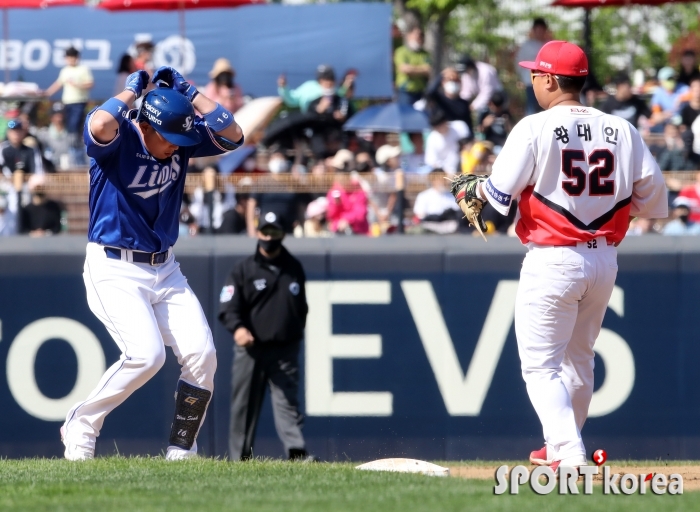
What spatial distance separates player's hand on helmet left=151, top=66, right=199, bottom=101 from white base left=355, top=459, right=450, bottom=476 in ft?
7.97

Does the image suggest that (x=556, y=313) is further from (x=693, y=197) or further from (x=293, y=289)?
(x=693, y=197)

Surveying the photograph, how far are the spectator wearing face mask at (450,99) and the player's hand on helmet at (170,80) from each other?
7.58m

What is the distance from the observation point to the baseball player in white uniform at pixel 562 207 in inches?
226

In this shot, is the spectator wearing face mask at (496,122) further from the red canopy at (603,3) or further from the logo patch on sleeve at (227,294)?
the logo patch on sleeve at (227,294)

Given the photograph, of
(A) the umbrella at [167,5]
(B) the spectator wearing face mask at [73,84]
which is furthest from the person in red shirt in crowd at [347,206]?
(A) the umbrella at [167,5]

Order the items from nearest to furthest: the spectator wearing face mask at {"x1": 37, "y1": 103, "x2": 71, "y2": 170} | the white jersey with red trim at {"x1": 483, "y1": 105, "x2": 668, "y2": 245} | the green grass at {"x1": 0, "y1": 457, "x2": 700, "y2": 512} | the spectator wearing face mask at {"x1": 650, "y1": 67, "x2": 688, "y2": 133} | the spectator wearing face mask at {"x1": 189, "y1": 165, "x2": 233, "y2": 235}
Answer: the green grass at {"x1": 0, "y1": 457, "x2": 700, "y2": 512}, the white jersey with red trim at {"x1": 483, "y1": 105, "x2": 668, "y2": 245}, the spectator wearing face mask at {"x1": 189, "y1": 165, "x2": 233, "y2": 235}, the spectator wearing face mask at {"x1": 37, "y1": 103, "x2": 71, "y2": 170}, the spectator wearing face mask at {"x1": 650, "y1": 67, "x2": 688, "y2": 133}

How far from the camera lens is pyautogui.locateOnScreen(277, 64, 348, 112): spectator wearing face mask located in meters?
14.8

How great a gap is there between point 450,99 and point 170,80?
811 cm

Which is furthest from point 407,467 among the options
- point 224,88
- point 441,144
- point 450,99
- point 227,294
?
point 224,88

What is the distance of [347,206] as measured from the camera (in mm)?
10805

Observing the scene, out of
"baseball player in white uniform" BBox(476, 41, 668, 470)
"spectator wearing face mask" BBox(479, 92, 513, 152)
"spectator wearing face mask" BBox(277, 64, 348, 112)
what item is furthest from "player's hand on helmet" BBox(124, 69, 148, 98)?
"spectator wearing face mask" BBox(277, 64, 348, 112)

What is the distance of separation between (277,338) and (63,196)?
2.70m

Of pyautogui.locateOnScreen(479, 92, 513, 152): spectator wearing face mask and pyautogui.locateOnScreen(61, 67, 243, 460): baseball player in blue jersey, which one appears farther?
pyautogui.locateOnScreen(479, 92, 513, 152): spectator wearing face mask

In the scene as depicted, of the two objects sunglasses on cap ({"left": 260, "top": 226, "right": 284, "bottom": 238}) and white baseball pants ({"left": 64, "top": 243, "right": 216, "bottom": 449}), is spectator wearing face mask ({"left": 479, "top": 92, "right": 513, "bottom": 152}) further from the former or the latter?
white baseball pants ({"left": 64, "top": 243, "right": 216, "bottom": 449})
